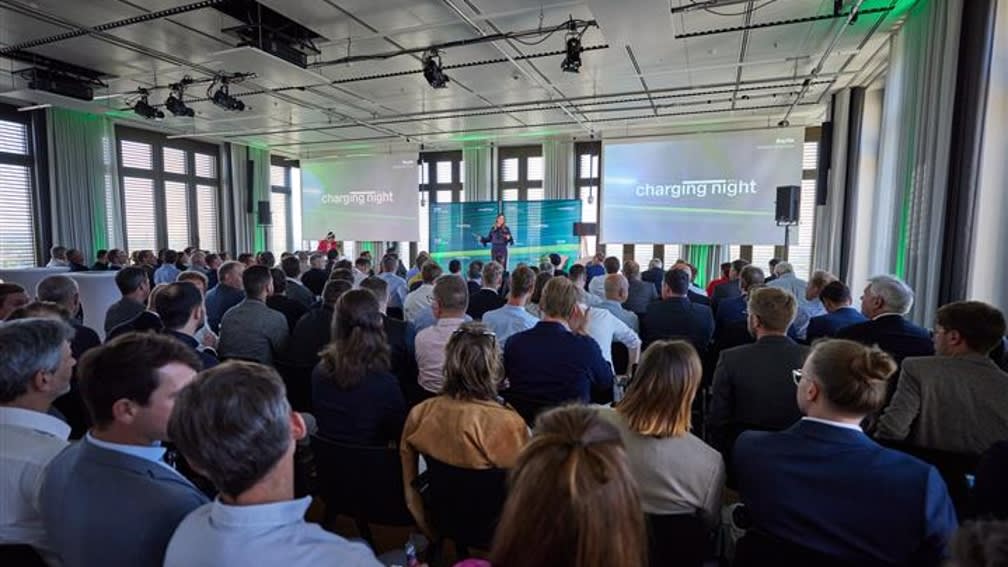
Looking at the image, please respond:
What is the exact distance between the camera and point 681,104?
9516 millimetres

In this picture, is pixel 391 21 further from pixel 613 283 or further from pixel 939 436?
pixel 939 436

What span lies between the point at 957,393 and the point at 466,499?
82.7 inches

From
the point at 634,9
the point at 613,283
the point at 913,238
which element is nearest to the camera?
the point at 613,283

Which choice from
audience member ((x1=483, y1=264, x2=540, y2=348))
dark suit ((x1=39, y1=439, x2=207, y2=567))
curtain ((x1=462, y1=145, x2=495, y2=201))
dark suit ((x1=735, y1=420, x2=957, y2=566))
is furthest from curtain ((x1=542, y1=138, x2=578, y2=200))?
dark suit ((x1=39, y1=439, x2=207, y2=567))

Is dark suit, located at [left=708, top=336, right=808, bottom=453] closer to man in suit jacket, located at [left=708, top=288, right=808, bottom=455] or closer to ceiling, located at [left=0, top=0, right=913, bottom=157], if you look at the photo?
man in suit jacket, located at [left=708, top=288, right=808, bottom=455]

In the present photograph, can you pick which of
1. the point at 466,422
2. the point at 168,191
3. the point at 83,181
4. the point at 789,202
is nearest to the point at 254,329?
the point at 466,422

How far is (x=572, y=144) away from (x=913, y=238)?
809 centimetres

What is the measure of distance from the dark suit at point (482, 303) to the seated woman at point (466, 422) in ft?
9.38

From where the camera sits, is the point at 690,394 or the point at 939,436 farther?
the point at 939,436

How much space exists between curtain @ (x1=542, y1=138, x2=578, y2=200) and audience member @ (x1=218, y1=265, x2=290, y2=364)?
957 centimetres

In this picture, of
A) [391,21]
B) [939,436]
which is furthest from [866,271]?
[391,21]

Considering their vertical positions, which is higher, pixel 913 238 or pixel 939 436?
→ pixel 913 238

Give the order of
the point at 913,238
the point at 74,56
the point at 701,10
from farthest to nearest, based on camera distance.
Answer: the point at 74,56
the point at 701,10
the point at 913,238

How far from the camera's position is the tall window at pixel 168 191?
1091 cm
